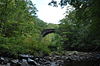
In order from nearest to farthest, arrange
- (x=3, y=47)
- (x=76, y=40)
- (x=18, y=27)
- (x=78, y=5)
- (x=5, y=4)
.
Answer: (x=78, y=5), (x=3, y=47), (x=5, y=4), (x=18, y=27), (x=76, y=40)

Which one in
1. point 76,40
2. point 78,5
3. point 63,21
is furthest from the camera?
point 63,21

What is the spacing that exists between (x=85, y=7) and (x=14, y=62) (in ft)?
16.9

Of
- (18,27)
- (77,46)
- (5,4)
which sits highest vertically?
(5,4)

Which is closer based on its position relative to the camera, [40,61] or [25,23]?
[40,61]

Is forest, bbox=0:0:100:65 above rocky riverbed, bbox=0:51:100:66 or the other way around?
above

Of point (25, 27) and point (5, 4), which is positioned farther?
point (25, 27)

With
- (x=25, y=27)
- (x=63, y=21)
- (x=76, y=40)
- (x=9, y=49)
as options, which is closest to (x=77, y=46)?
(x=76, y=40)

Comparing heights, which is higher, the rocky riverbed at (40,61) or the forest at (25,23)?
the forest at (25,23)

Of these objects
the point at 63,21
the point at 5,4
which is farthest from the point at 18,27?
the point at 63,21

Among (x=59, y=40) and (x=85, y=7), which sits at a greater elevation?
(x=85, y=7)

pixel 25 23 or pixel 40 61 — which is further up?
pixel 25 23

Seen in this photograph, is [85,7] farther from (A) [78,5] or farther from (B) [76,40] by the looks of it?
(B) [76,40]

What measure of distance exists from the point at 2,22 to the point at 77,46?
2022 cm

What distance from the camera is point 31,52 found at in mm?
16562
